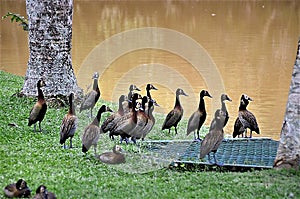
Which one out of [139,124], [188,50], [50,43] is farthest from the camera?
[188,50]

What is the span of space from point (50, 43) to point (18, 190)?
16.4ft

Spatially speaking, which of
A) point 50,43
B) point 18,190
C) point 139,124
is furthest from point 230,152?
point 50,43

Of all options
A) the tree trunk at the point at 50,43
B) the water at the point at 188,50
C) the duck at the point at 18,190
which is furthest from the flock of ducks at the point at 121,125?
the water at the point at 188,50

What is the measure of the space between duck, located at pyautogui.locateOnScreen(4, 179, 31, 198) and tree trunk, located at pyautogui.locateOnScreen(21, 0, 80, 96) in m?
4.76

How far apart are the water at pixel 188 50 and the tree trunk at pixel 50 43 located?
9.68 feet

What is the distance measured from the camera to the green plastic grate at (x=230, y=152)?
697cm

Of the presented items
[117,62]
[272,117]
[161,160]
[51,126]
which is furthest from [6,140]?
[117,62]

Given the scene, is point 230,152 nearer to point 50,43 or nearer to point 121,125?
point 121,125

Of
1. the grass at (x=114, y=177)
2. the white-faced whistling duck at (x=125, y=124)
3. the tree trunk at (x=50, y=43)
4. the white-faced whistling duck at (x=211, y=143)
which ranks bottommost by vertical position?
the grass at (x=114, y=177)

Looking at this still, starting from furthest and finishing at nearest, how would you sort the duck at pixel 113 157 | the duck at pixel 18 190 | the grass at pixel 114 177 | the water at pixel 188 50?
the water at pixel 188 50 → the duck at pixel 113 157 → the grass at pixel 114 177 → the duck at pixel 18 190

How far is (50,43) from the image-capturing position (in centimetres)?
991

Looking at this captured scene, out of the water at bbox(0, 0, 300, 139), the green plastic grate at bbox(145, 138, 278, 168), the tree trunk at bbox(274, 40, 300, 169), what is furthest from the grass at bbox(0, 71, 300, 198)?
the water at bbox(0, 0, 300, 139)

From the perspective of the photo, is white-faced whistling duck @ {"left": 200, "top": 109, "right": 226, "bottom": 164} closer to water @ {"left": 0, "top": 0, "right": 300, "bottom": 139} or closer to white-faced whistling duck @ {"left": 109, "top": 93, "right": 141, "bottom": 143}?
white-faced whistling duck @ {"left": 109, "top": 93, "right": 141, "bottom": 143}

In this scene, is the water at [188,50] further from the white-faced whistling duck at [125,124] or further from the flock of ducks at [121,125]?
the white-faced whistling duck at [125,124]
